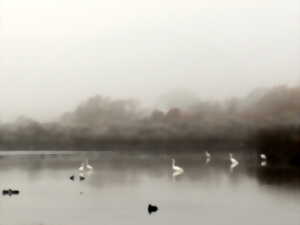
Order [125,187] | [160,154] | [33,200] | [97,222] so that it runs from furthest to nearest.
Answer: [160,154]
[125,187]
[33,200]
[97,222]

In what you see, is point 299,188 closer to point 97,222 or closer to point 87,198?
point 87,198

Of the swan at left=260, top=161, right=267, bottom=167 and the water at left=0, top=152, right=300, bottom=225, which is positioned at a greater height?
the swan at left=260, top=161, right=267, bottom=167

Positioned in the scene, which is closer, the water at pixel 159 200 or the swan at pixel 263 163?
the water at pixel 159 200

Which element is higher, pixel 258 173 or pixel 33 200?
pixel 258 173

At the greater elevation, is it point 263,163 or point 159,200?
point 263,163

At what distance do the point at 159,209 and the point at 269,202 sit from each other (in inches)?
86.3

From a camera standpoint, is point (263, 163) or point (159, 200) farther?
point (263, 163)

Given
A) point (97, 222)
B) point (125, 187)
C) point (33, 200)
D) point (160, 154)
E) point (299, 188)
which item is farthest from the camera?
point (160, 154)

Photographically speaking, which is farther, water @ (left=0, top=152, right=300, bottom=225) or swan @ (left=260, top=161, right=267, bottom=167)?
swan @ (left=260, top=161, right=267, bottom=167)

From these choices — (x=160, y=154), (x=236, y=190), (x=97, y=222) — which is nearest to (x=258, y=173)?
(x=236, y=190)

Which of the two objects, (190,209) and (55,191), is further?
(55,191)

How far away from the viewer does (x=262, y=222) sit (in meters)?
7.65

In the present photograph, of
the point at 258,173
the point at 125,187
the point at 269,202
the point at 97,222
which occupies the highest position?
the point at 258,173

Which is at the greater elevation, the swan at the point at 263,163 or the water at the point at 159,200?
the swan at the point at 263,163
